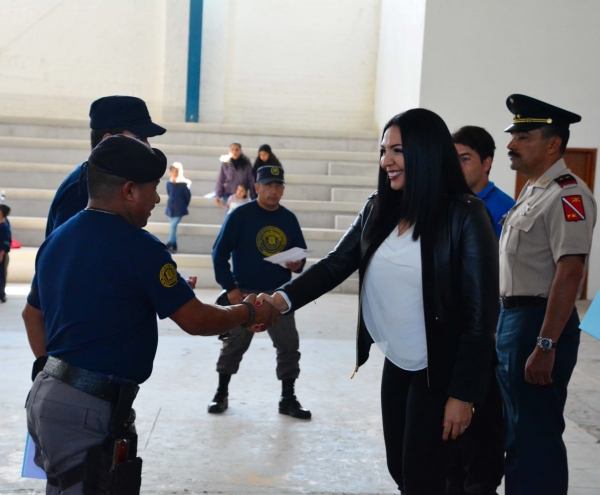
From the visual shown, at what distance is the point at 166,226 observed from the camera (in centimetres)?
1046

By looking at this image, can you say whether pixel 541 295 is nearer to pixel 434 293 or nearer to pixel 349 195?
pixel 434 293

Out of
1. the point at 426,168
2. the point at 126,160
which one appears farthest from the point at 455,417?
the point at 126,160

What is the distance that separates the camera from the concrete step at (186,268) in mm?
9234

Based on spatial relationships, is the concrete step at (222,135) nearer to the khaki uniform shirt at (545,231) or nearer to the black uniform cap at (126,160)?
the khaki uniform shirt at (545,231)

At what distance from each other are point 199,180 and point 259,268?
7.39 meters

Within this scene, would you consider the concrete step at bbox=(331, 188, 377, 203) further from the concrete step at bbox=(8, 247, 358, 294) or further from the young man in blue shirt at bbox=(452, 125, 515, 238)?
the young man in blue shirt at bbox=(452, 125, 515, 238)

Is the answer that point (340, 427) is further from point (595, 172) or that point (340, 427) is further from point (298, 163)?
point (298, 163)

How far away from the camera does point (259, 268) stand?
14.2 ft

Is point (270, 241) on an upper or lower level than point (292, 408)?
→ upper

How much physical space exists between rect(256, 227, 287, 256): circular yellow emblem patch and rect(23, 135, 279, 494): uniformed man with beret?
7.93 feet

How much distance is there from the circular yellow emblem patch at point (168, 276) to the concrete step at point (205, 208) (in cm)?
883

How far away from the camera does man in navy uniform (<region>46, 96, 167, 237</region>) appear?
7.89ft

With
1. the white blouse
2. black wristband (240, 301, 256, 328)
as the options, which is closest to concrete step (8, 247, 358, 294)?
black wristband (240, 301, 256, 328)

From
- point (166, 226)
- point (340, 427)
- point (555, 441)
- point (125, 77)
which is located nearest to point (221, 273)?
point (340, 427)
